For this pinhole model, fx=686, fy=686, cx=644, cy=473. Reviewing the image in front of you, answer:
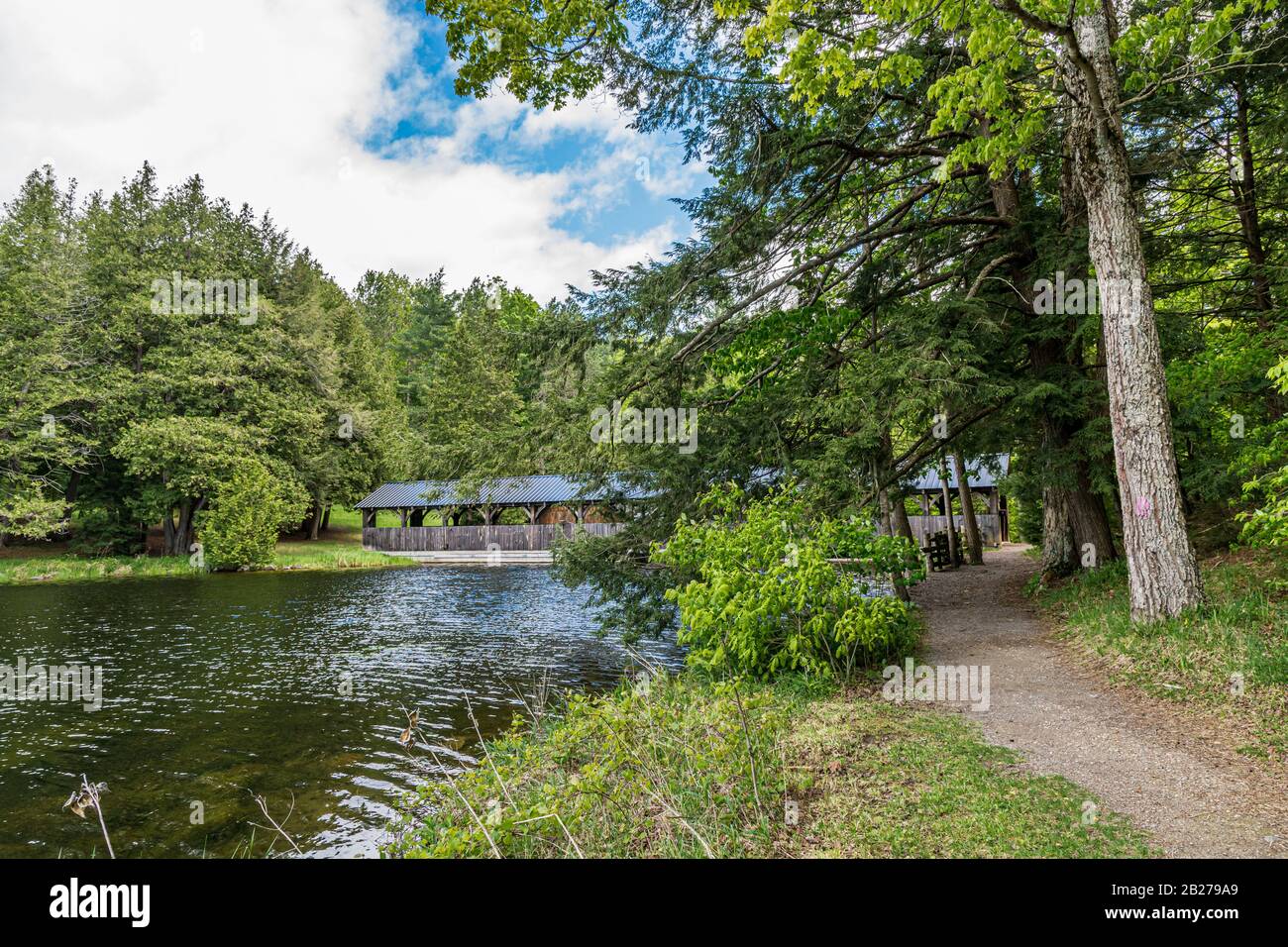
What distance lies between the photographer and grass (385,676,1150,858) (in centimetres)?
353

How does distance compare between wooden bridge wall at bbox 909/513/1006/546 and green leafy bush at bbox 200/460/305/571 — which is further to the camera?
green leafy bush at bbox 200/460/305/571

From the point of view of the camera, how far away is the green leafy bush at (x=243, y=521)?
28188mm

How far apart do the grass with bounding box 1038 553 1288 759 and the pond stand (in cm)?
Answer: 605

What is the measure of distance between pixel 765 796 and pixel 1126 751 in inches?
102

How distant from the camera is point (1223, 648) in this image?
228 inches

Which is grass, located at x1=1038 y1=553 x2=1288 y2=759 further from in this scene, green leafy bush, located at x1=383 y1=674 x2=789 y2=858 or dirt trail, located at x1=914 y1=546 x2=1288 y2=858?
green leafy bush, located at x1=383 y1=674 x2=789 y2=858

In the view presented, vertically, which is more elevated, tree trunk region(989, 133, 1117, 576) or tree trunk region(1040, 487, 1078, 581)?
tree trunk region(989, 133, 1117, 576)

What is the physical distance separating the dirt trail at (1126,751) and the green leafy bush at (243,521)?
28312mm

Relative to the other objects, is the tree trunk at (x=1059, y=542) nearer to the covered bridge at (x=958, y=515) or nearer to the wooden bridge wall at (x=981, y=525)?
the covered bridge at (x=958, y=515)

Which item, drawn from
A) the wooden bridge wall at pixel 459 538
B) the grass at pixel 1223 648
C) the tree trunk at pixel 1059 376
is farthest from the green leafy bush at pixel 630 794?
the wooden bridge wall at pixel 459 538

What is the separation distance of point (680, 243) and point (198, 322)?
32.4 meters
